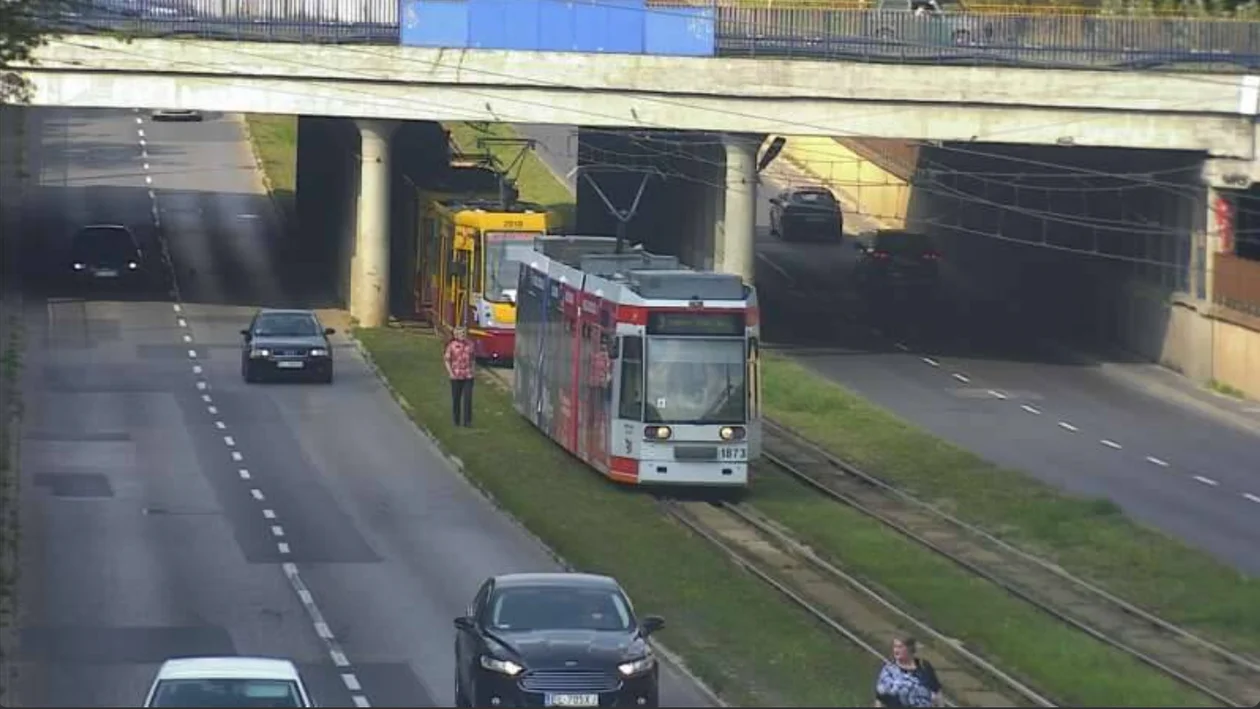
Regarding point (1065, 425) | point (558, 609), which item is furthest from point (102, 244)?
point (558, 609)

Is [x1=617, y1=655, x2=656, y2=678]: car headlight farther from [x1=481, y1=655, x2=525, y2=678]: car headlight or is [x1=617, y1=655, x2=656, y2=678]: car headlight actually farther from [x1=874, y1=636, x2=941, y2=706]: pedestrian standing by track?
[x1=874, y1=636, x2=941, y2=706]: pedestrian standing by track

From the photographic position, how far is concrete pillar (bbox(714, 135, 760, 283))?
59.0 meters

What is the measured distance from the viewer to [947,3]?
74.8 m

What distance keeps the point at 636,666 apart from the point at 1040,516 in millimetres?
16626

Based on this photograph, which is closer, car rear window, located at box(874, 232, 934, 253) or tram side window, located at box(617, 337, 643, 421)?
tram side window, located at box(617, 337, 643, 421)

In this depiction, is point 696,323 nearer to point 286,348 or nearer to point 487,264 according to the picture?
point 487,264

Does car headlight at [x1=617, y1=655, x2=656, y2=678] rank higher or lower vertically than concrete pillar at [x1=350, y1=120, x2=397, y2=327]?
lower

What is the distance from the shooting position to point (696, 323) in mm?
36938

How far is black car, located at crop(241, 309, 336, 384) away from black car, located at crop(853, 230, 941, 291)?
2227cm

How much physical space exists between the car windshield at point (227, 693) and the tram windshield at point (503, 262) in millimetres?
32657

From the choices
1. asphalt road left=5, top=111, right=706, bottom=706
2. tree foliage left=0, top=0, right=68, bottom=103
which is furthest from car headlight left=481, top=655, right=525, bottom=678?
tree foliage left=0, top=0, right=68, bottom=103

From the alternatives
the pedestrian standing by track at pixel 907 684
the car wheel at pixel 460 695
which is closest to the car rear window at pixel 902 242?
the car wheel at pixel 460 695

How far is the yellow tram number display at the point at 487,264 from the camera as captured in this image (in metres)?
51.1

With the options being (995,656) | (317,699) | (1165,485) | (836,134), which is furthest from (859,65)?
(317,699)
